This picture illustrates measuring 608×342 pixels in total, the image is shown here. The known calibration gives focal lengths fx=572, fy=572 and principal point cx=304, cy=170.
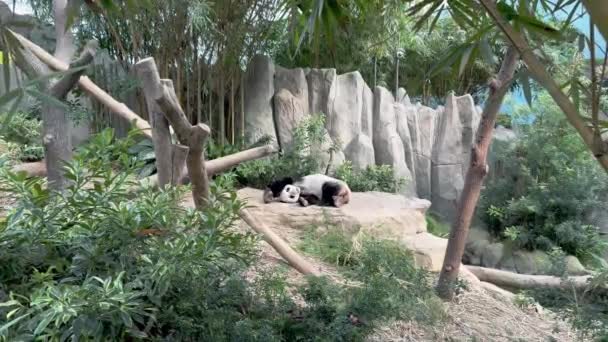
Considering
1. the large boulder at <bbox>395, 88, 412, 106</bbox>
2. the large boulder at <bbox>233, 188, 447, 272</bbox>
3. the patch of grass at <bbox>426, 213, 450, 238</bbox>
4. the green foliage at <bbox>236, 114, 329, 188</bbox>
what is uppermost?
the large boulder at <bbox>395, 88, 412, 106</bbox>

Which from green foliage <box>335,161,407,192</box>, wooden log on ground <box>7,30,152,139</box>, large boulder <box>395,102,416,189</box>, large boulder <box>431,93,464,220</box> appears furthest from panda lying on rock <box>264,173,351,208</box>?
large boulder <box>431,93,464,220</box>

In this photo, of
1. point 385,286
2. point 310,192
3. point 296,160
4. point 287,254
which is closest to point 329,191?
point 310,192

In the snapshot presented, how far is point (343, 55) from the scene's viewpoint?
26.2 ft

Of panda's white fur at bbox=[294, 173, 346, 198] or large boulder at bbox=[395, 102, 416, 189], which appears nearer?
panda's white fur at bbox=[294, 173, 346, 198]

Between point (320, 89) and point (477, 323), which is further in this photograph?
point (320, 89)

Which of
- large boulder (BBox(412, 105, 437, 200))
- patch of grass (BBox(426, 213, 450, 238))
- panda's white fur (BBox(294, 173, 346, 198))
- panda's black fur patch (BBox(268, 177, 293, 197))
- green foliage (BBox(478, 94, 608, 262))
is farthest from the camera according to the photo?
large boulder (BBox(412, 105, 437, 200))

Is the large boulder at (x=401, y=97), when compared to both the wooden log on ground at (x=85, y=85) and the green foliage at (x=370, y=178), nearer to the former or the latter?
the green foliage at (x=370, y=178)

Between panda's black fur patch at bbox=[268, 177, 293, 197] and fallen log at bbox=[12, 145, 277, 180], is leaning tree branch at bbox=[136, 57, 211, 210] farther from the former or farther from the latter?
panda's black fur patch at bbox=[268, 177, 293, 197]

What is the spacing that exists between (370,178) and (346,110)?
1.02 m

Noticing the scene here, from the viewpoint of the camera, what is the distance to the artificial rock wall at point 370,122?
6828 millimetres

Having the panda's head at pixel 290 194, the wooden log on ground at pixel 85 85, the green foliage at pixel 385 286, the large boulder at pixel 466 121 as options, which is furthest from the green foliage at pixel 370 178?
the wooden log on ground at pixel 85 85

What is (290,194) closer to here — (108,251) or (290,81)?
(290,81)

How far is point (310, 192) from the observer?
5602 millimetres

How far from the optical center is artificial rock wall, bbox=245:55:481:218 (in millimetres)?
6828
